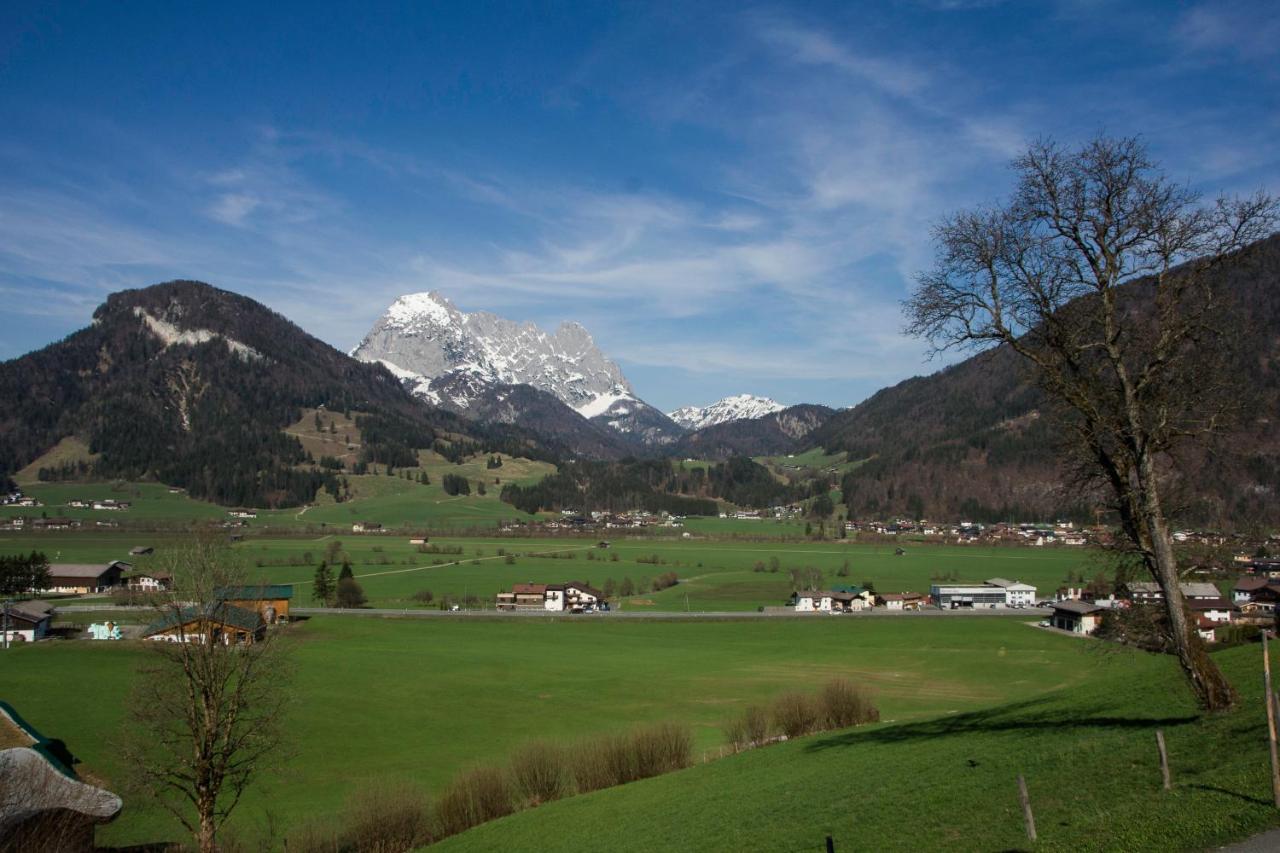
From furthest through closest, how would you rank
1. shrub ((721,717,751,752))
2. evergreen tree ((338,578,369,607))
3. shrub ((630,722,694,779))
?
evergreen tree ((338,578,369,607)), shrub ((721,717,751,752)), shrub ((630,722,694,779))

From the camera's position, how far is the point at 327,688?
43875 mm

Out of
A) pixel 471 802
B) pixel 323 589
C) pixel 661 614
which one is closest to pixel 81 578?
pixel 323 589

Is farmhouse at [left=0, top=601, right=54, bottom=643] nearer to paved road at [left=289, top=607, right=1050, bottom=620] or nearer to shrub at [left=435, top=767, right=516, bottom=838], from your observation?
paved road at [left=289, top=607, right=1050, bottom=620]

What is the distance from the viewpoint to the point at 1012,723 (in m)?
19.2

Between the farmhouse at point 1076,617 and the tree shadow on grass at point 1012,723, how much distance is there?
162 feet

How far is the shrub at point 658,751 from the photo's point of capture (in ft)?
86.6

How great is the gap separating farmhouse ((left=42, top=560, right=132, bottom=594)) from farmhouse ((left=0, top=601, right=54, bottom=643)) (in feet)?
105

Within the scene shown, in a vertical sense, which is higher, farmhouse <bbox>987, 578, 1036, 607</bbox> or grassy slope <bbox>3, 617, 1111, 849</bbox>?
grassy slope <bbox>3, 617, 1111, 849</bbox>

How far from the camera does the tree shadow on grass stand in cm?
1557

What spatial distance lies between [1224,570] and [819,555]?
402 ft

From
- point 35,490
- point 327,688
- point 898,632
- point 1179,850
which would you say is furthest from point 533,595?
point 35,490

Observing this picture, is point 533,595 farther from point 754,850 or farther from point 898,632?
point 754,850

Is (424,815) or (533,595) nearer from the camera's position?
(424,815)

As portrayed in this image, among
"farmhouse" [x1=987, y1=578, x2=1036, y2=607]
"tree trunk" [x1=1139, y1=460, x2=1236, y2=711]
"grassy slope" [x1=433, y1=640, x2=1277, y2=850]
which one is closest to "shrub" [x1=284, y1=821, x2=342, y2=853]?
"grassy slope" [x1=433, y1=640, x2=1277, y2=850]
